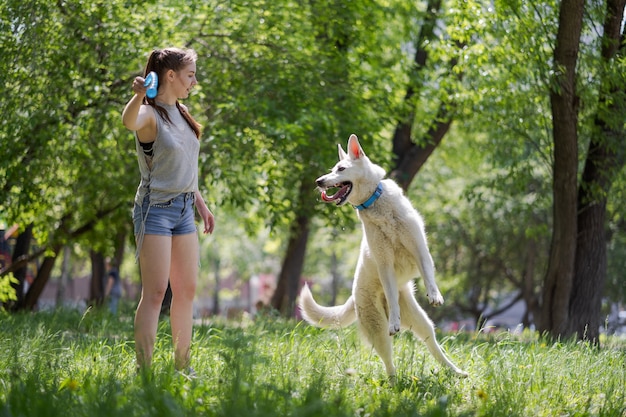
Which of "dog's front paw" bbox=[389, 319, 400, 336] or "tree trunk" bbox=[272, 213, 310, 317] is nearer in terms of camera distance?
"dog's front paw" bbox=[389, 319, 400, 336]

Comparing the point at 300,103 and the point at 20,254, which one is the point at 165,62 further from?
the point at 20,254

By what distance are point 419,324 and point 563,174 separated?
5.29 m

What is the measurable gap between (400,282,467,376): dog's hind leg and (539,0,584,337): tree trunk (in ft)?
14.9

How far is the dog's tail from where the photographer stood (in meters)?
5.92

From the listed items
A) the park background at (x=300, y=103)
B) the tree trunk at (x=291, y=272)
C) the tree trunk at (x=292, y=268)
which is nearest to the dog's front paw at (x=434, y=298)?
the park background at (x=300, y=103)

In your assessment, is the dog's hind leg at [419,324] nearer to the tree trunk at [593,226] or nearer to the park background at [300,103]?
the park background at [300,103]

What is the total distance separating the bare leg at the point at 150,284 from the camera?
4473mm

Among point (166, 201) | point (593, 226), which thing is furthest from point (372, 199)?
point (593, 226)

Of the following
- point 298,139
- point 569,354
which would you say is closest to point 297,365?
point 569,354

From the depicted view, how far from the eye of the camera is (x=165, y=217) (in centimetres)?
455

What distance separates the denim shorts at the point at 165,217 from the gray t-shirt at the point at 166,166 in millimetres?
42

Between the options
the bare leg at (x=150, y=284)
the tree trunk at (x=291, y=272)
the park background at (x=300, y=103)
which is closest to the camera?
the bare leg at (x=150, y=284)

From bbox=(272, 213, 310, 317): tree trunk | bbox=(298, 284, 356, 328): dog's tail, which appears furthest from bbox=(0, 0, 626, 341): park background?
bbox=(298, 284, 356, 328): dog's tail

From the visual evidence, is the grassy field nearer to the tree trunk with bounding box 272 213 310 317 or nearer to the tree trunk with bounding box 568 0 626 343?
the tree trunk with bounding box 568 0 626 343
